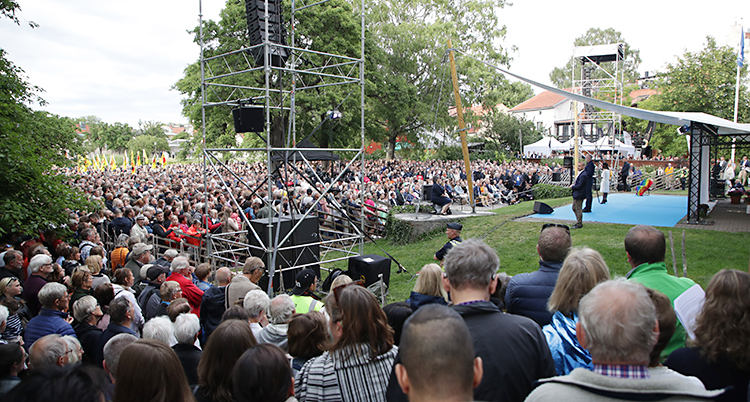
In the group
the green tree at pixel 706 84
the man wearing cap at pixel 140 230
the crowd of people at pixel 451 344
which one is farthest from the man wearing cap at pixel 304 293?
the green tree at pixel 706 84

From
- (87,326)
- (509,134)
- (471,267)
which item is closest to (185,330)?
(87,326)

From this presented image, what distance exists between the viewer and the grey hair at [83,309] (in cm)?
379

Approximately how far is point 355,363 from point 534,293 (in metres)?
1.42

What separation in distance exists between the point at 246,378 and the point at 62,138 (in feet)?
58.0

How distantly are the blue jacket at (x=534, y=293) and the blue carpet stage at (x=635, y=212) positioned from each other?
8533mm

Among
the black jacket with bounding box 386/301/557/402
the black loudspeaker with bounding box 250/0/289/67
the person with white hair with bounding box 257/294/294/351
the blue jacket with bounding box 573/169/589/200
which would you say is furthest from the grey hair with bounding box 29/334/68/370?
the blue jacket with bounding box 573/169/589/200

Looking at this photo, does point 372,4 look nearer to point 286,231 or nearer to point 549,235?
point 286,231

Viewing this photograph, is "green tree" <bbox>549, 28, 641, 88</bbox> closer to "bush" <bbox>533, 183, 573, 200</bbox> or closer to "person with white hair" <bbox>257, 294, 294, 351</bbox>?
"bush" <bbox>533, 183, 573, 200</bbox>

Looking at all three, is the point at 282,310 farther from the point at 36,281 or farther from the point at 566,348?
the point at 36,281

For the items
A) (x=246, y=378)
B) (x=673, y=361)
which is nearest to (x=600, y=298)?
(x=673, y=361)

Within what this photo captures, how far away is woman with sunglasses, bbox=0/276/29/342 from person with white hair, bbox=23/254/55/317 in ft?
0.58

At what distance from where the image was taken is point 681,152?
109ft

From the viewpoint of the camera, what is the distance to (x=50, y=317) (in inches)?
152

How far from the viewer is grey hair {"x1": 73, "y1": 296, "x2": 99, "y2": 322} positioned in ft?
12.4
